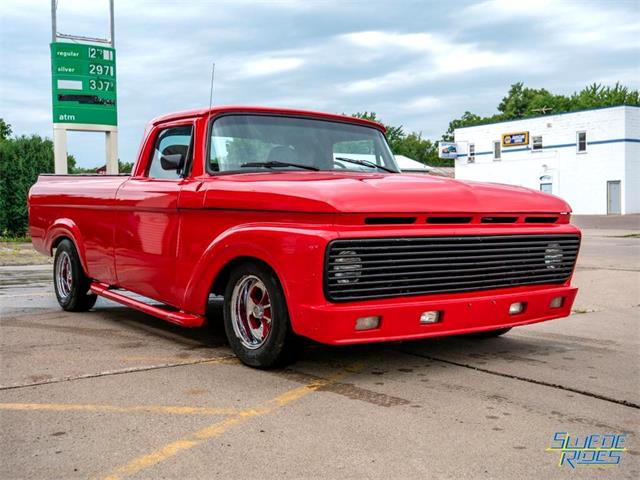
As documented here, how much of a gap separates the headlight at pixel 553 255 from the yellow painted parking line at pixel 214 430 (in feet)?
5.38

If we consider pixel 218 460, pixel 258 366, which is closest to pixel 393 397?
pixel 258 366

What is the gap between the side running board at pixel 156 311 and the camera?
5160 mm

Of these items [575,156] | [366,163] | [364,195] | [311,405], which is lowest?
[311,405]

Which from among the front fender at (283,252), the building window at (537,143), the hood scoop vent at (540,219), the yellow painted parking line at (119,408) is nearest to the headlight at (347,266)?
the front fender at (283,252)

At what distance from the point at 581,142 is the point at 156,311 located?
134ft

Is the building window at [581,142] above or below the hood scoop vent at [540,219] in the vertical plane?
above

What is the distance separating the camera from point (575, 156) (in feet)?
140

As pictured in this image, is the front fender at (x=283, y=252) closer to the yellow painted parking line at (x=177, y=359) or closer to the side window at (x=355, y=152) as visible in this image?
the yellow painted parking line at (x=177, y=359)

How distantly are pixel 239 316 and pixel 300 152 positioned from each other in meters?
1.37

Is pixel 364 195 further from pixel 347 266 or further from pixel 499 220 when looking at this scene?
pixel 499 220

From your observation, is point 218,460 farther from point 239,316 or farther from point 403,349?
point 403,349

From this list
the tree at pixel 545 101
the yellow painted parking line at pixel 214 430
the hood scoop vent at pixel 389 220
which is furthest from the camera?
the tree at pixel 545 101

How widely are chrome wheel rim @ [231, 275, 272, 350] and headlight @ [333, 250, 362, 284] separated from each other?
68cm

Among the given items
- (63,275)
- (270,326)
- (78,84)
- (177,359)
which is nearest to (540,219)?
(270,326)
